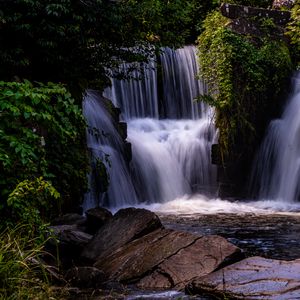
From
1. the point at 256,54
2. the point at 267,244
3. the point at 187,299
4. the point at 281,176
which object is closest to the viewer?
the point at 187,299

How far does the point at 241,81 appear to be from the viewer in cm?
1491

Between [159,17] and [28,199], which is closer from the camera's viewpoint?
[28,199]

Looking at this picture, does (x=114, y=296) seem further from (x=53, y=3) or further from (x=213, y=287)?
(x=53, y=3)

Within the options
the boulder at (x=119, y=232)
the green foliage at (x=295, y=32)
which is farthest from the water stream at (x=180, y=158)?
the boulder at (x=119, y=232)

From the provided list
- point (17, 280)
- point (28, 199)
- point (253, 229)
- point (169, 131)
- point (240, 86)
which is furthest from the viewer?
point (169, 131)

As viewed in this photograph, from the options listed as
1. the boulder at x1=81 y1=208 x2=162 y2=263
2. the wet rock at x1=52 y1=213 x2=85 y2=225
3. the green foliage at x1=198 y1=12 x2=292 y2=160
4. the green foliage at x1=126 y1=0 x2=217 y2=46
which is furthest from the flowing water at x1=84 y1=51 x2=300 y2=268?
the boulder at x1=81 y1=208 x2=162 y2=263

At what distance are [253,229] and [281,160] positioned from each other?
5292 millimetres

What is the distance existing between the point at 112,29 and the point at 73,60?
827 millimetres

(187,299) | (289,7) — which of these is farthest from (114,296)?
(289,7)

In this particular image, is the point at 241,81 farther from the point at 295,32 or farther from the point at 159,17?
the point at 159,17

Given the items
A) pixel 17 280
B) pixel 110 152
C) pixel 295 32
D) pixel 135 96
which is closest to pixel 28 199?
pixel 17 280

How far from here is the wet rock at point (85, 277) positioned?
595 centimetres

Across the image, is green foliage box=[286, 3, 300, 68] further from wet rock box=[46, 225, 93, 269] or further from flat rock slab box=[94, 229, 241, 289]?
wet rock box=[46, 225, 93, 269]

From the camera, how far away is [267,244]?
822 centimetres
